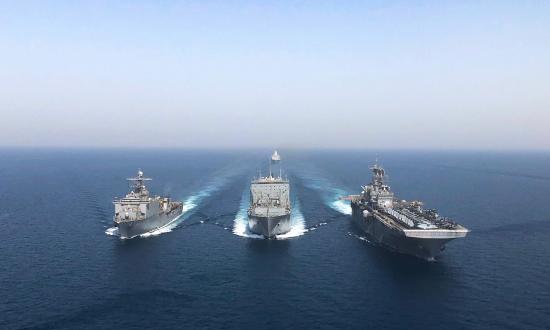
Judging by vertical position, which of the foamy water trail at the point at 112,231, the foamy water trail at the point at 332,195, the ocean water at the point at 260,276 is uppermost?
the foamy water trail at the point at 332,195

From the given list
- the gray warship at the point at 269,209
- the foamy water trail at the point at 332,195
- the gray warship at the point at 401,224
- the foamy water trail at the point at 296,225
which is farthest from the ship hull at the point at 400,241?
the foamy water trail at the point at 332,195

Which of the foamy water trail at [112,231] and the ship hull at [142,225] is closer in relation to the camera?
the ship hull at [142,225]

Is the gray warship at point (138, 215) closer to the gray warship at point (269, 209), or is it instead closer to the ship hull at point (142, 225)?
the ship hull at point (142, 225)

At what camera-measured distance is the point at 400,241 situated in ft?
296

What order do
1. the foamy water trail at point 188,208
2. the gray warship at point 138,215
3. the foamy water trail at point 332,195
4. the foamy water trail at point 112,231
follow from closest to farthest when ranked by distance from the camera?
the gray warship at point 138,215 → the foamy water trail at point 112,231 → the foamy water trail at point 188,208 → the foamy water trail at point 332,195

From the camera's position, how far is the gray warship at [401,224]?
82.5m

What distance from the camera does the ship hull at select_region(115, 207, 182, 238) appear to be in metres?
102

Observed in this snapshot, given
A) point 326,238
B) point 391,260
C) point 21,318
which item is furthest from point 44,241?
point 391,260

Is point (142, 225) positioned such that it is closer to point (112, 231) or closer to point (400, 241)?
point (112, 231)

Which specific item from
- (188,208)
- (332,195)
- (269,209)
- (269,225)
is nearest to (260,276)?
(269,225)

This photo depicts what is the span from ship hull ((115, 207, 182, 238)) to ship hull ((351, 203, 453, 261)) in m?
57.9

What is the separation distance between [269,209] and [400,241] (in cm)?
3390

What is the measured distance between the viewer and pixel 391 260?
3415 inches

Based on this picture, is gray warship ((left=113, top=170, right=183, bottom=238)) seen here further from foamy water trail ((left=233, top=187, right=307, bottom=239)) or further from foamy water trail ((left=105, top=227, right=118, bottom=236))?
foamy water trail ((left=233, top=187, right=307, bottom=239))
